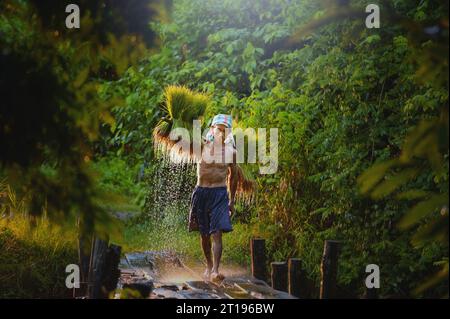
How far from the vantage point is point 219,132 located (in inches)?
304

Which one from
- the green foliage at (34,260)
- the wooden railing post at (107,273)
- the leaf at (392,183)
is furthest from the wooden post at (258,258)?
the leaf at (392,183)

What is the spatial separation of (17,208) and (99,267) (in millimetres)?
3131

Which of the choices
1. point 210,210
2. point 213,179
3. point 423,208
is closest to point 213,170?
point 213,179

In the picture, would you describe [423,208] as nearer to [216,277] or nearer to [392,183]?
[392,183]

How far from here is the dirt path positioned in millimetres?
6676

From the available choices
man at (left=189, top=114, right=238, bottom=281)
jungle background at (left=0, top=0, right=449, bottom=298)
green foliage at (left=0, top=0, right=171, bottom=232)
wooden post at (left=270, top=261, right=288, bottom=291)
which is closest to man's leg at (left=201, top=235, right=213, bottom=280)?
man at (left=189, top=114, right=238, bottom=281)

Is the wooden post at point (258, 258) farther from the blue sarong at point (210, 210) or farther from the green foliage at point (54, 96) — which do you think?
the green foliage at point (54, 96)

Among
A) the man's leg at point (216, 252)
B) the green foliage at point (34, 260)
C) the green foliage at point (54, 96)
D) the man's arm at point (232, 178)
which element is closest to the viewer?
the green foliage at point (54, 96)

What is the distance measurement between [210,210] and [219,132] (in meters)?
0.81

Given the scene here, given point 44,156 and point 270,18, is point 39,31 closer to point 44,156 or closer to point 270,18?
point 44,156

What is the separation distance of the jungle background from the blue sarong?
0.73 metres

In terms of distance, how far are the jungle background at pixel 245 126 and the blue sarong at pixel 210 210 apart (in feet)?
2.39

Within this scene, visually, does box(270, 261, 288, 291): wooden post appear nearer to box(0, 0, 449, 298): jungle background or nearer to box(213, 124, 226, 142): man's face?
box(0, 0, 449, 298): jungle background

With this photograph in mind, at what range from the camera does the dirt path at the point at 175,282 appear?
6676 millimetres
